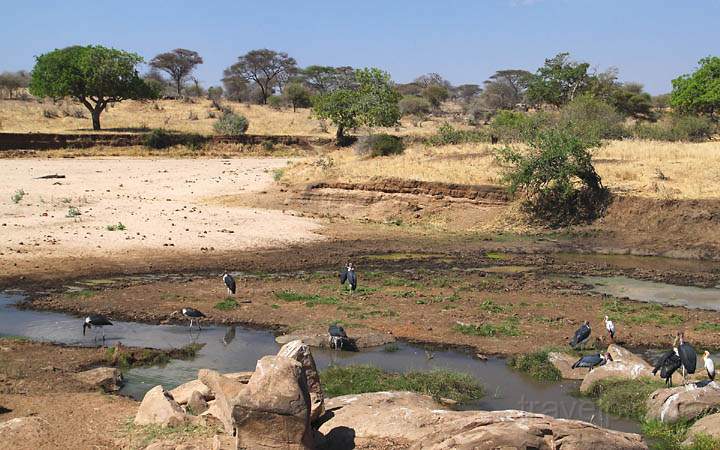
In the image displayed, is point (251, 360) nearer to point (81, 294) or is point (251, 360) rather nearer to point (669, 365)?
point (81, 294)

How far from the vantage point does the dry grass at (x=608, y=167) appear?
111 ft

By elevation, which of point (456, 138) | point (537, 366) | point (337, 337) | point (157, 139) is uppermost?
point (456, 138)

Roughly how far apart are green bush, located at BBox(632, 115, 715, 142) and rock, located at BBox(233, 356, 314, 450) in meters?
43.9

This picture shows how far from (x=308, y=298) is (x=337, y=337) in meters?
4.51

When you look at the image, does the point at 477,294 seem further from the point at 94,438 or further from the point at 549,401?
the point at 94,438

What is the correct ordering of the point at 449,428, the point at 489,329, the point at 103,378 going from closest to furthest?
1. the point at 449,428
2. the point at 103,378
3. the point at 489,329

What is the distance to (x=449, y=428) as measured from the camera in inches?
368

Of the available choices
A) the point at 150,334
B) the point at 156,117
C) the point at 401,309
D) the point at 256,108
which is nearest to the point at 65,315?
the point at 150,334

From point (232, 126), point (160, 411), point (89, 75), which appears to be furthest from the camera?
point (232, 126)

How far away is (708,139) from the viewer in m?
50.3

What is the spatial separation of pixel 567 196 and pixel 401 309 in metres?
16.4

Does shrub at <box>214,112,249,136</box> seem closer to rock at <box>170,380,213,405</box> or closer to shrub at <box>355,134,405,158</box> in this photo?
shrub at <box>355,134,405,158</box>

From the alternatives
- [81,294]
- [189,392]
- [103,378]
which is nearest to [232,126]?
[81,294]

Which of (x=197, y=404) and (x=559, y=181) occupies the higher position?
(x=559, y=181)
